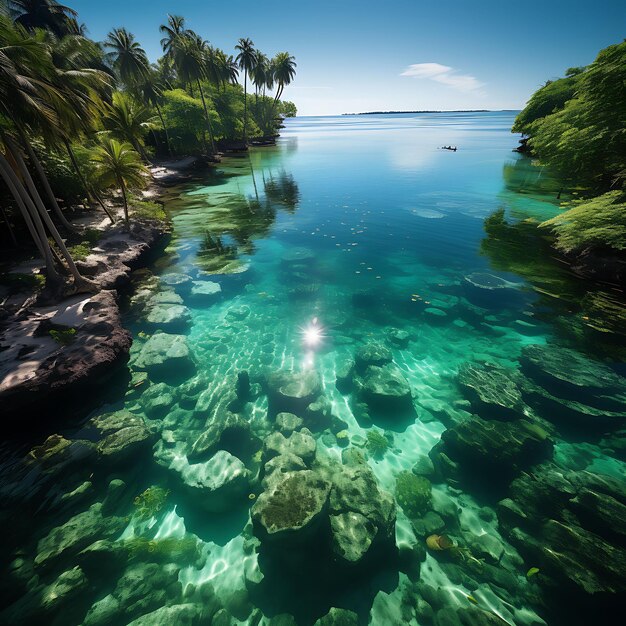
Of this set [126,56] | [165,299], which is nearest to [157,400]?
[165,299]

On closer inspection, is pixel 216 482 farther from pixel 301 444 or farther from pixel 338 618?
pixel 338 618

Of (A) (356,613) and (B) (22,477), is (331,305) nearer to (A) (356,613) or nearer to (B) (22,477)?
(A) (356,613)

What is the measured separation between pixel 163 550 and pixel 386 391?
733 cm

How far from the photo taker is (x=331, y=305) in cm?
1523

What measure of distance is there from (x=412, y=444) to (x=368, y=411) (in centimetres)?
169

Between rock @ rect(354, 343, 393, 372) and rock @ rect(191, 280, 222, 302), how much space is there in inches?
360

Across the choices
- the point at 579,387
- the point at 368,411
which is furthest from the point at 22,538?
the point at 579,387

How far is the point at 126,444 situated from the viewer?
7.52 meters

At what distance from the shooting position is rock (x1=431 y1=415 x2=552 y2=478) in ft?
24.3

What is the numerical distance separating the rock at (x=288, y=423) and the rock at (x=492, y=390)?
240 inches

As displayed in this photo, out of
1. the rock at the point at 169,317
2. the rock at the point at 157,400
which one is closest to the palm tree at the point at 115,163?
the rock at the point at 169,317

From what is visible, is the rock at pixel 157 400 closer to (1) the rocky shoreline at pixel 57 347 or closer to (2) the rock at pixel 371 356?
(1) the rocky shoreline at pixel 57 347

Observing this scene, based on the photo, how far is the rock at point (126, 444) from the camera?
734 cm

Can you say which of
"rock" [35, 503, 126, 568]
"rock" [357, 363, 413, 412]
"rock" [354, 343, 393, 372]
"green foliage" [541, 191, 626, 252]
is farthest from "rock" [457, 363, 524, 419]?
"rock" [35, 503, 126, 568]
